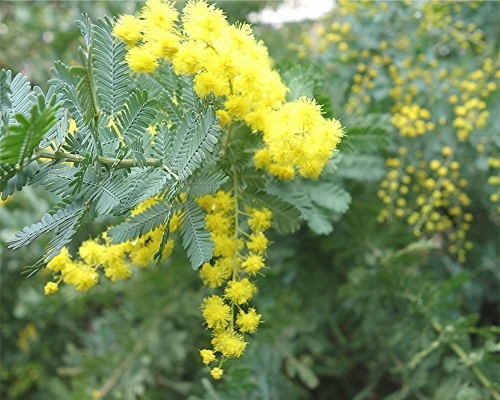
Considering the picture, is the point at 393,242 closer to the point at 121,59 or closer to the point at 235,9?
the point at 121,59

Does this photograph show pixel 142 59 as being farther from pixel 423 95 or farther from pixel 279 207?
pixel 423 95

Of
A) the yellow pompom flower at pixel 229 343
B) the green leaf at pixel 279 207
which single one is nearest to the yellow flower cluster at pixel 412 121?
the green leaf at pixel 279 207

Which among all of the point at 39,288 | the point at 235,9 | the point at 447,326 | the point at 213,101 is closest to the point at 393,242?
the point at 447,326

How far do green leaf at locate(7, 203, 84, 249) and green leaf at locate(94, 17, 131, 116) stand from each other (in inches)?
7.1

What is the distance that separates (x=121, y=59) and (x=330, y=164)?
0.42 m

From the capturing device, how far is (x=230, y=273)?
0.84 meters

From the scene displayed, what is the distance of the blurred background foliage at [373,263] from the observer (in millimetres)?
1390

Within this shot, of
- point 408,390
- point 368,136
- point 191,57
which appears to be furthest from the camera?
point 408,390

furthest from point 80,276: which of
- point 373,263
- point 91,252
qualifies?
point 373,263

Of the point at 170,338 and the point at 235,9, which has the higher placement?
the point at 235,9

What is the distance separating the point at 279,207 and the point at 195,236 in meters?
0.20

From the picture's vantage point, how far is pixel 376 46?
1858 millimetres

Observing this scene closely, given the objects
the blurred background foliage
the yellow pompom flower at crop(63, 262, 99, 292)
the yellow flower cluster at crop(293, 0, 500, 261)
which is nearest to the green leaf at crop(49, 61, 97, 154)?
the yellow pompom flower at crop(63, 262, 99, 292)

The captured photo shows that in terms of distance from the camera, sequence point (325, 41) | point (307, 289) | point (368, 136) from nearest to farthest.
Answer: point (368, 136) → point (307, 289) → point (325, 41)
